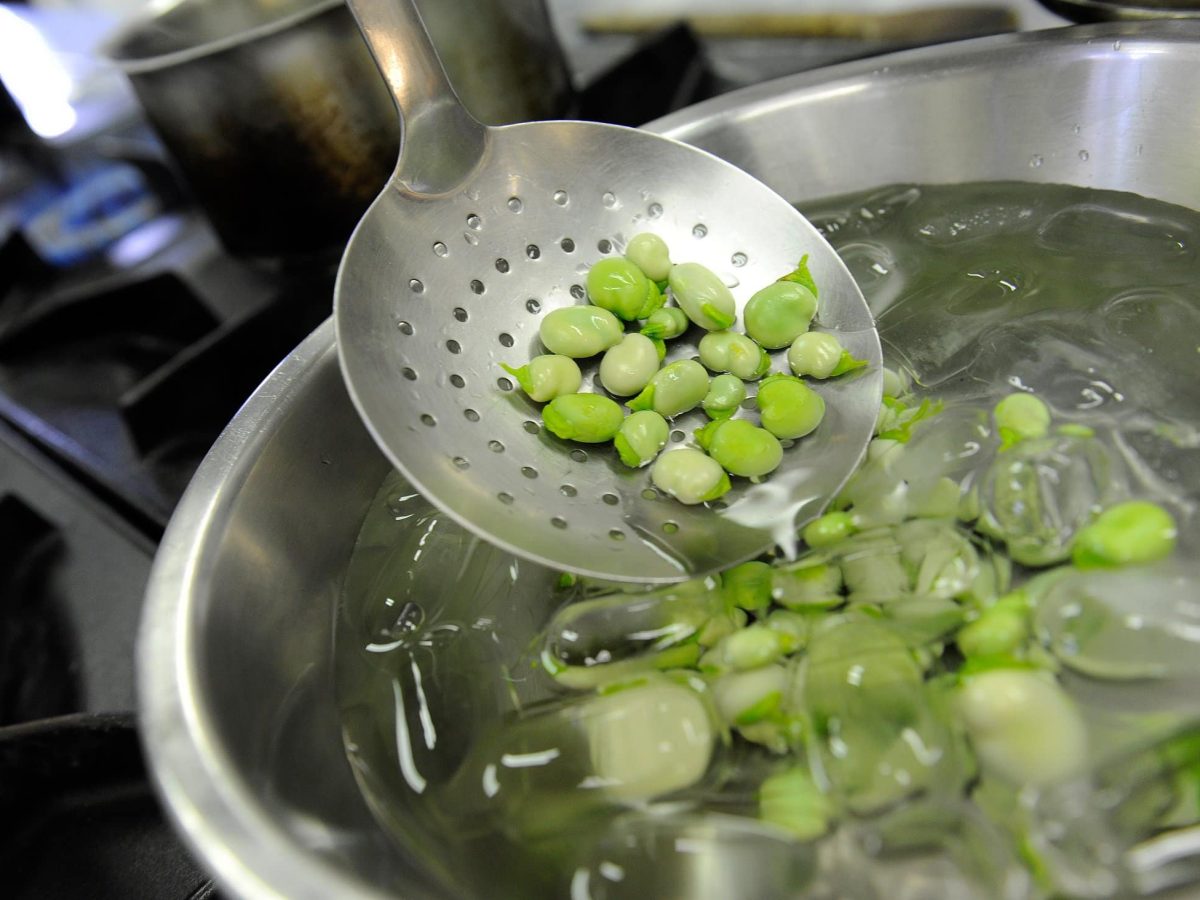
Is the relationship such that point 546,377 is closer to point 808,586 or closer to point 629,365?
point 629,365

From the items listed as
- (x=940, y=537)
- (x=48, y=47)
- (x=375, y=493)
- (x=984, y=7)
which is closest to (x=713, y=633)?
(x=940, y=537)

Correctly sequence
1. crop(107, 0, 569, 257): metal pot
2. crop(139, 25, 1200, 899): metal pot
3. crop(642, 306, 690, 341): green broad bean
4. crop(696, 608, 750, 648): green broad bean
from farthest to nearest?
crop(107, 0, 569, 257): metal pot
crop(642, 306, 690, 341): green broad bean
crop(696, 608, 750, 648): green broad bean
crop(139, 25, 1200, 899): metal pot

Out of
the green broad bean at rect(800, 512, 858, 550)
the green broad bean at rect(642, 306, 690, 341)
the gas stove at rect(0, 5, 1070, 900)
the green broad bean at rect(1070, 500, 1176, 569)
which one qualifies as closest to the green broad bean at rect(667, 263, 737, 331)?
the green broad bean at rect(642, 306, 690, 341)

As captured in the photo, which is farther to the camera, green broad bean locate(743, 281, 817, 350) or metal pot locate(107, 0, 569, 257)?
metal pot locate(107, 0, 569, 257)

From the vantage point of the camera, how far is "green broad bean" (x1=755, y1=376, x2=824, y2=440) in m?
0.56

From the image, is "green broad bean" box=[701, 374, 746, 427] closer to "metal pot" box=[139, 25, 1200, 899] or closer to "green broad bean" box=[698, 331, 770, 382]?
"green broad bean" box=[698, 331, 770, 382]

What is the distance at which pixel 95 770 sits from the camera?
0.61 metres

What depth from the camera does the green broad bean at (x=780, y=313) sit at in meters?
0.60

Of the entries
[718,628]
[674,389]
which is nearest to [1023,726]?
[718,628]

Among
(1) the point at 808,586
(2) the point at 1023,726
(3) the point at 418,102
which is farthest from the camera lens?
(3) the point at 418,102

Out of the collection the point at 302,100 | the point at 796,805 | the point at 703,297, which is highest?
the point at 302,100

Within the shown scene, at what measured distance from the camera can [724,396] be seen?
0.58 m

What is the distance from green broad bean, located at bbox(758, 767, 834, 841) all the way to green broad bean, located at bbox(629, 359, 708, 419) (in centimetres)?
23

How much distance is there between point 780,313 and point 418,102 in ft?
0.92
